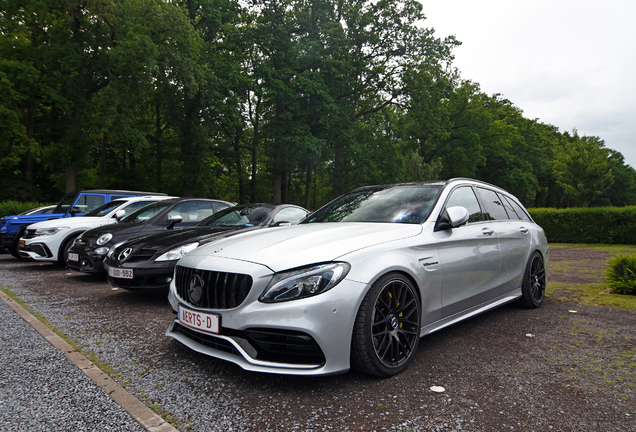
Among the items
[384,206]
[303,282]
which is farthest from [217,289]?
[384,206]

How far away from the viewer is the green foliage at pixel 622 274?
6.01m

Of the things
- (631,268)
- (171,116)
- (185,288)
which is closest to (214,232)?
(185,288)

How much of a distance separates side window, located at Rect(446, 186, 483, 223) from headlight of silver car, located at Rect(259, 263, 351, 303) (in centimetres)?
178

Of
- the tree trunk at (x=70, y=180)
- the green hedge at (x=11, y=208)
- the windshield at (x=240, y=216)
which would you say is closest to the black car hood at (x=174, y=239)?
the windshield at (x=240, y=216)

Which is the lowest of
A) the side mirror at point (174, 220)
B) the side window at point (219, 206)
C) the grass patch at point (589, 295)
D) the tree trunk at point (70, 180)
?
the grass patch at point (589, 295)

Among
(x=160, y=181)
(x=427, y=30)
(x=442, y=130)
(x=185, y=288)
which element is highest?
(x=427, y=30)

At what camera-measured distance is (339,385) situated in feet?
9.41

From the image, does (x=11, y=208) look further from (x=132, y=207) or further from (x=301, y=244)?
(x=301, y=244)

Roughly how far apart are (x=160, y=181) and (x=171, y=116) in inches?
275

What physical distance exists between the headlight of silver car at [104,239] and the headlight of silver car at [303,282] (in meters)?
5.33

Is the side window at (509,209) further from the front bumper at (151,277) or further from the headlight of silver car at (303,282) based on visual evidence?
the front bumper at (151,277)

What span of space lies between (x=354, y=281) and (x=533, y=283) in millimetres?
3414

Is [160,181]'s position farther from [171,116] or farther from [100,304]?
[100,304]

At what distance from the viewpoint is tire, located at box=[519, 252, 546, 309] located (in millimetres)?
4988
